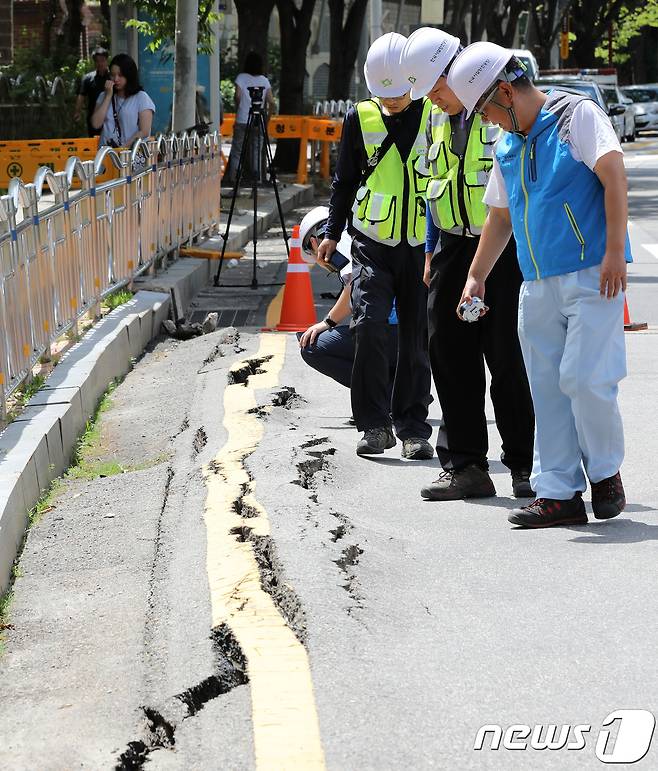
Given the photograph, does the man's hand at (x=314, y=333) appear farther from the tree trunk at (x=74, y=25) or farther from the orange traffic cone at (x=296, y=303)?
the tree trunk at (x=74, y=25)

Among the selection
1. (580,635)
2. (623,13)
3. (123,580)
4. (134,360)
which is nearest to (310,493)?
(123,580)

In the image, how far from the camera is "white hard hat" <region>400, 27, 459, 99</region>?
19.7 ft

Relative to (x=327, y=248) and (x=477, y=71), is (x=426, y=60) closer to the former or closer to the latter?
(x=477, y=71)

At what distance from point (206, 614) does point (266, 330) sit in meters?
6.31

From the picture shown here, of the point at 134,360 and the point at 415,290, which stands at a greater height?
the point at 415,290

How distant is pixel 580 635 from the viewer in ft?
14.9

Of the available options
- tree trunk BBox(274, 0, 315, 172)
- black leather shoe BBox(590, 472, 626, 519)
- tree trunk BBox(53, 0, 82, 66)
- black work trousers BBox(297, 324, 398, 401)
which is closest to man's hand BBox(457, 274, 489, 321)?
black leather shoe BBox(590, 472, 626, 519)

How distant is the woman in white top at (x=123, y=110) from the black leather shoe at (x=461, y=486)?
10113mm

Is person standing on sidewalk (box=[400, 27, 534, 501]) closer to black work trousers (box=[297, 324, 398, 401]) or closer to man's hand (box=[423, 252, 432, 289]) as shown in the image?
man's hand (box=[423, 252, 432, 289])

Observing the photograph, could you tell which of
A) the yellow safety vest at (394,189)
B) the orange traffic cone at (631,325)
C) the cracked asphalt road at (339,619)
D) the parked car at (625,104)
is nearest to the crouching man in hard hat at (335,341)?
the cracked asphalt road at (339,619)

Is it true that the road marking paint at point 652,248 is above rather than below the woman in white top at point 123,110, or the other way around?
below

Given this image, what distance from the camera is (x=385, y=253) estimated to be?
704 centimetres

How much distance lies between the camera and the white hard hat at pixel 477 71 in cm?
552

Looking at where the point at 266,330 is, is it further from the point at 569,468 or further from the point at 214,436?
the point at 569,468
